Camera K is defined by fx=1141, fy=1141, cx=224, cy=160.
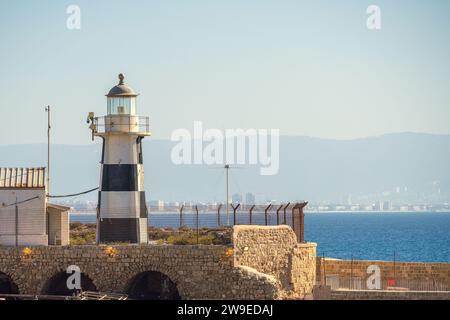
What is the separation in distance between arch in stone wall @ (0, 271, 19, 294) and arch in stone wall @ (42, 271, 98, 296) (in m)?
1.18

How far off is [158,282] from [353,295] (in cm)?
729

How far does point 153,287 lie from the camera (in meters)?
42.8

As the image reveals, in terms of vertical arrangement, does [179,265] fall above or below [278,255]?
below

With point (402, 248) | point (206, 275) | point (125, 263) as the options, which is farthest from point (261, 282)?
point (402, 248)

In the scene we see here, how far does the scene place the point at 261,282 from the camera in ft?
128

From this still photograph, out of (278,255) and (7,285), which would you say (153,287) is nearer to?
(278,255)

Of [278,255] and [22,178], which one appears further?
[22,178]

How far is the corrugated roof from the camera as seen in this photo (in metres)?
42.3

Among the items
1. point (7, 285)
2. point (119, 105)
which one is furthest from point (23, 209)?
point (119, 105)

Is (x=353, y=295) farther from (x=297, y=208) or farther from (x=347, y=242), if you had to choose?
(x=347, y=242)

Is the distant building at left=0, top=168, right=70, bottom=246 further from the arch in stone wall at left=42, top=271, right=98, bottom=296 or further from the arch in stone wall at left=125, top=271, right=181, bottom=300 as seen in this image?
the arch in stone wall at left=125, top=271, right=181, bottom=300

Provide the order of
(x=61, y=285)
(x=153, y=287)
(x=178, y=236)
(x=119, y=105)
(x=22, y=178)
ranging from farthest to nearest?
(x=178, y=236) < (x=119, y=105) < (x=153, y=287) < (x=22, y=178) < (x=61, y=285)

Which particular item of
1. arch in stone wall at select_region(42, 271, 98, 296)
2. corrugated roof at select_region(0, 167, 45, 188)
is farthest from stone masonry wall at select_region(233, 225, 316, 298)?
corrugated roof at select_region(0, 167, 45, 188)

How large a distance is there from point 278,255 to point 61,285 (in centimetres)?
808
